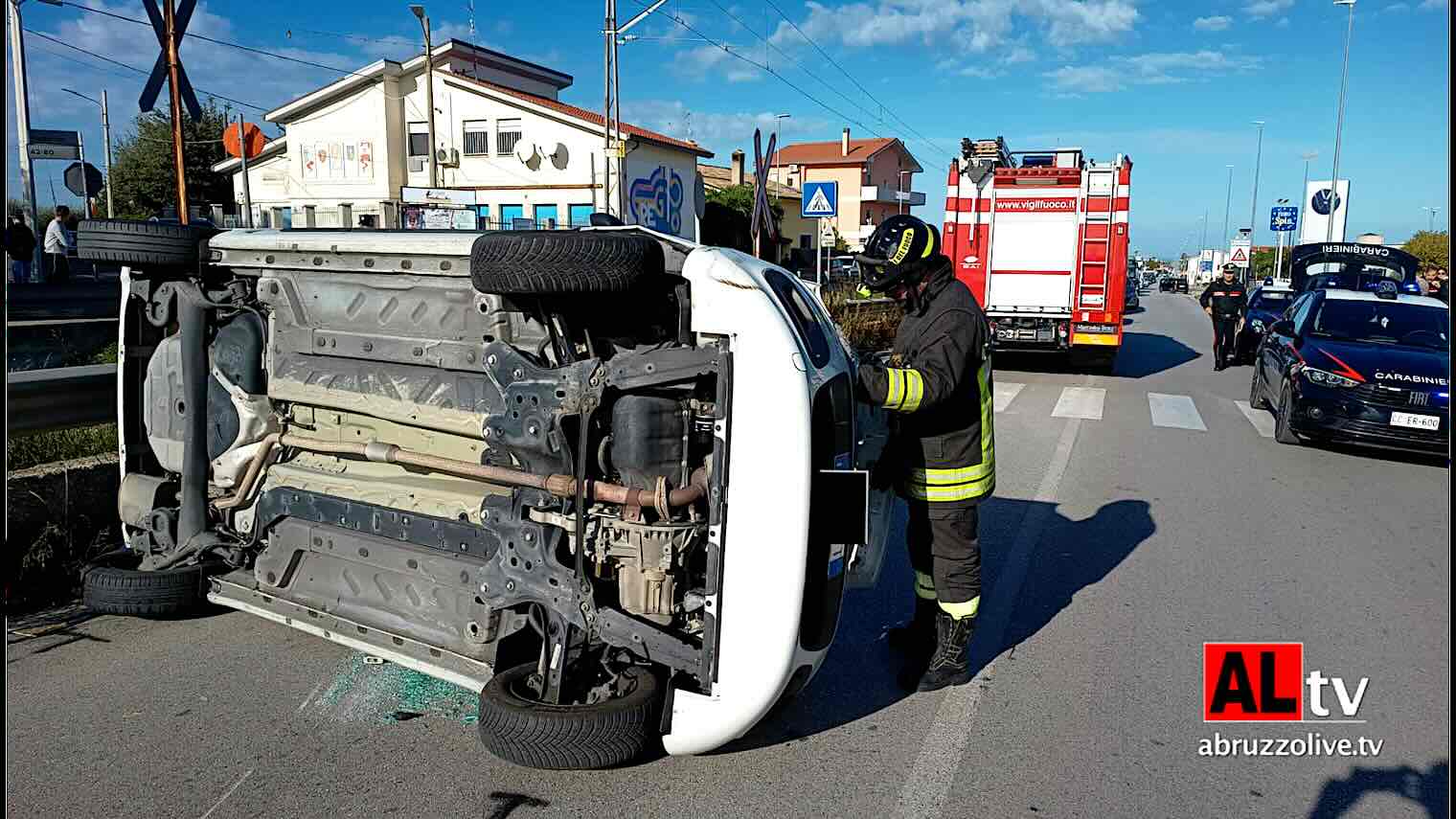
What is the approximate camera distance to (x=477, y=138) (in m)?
39.7

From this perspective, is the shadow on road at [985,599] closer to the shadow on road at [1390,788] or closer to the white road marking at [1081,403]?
the shadow on road at [1390,788]

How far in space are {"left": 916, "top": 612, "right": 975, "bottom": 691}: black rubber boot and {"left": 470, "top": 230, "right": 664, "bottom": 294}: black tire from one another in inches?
76.6

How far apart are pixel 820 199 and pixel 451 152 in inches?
1122

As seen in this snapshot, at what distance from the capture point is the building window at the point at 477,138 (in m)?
39.4

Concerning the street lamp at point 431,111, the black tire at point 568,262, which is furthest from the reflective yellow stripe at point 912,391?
the street lamp at point 431,111

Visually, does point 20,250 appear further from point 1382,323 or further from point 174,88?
point 1382,323

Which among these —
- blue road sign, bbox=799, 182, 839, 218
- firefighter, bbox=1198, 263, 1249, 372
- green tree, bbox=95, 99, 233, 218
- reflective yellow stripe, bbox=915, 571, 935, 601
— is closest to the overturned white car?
reflective yellow stripe, bbox=915, 571, 935, 601

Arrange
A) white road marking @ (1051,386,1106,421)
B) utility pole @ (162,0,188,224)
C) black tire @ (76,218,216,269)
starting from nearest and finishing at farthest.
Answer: black tire @ (76,218,216,269) < white road marking @ (1051,386,1106,421) < utility pole @ (162,0,188,224)

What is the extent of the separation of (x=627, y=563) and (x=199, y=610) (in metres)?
2.55

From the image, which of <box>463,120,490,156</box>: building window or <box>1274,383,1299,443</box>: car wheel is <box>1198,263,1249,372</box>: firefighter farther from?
<box>463,120,490,156</box>: building window

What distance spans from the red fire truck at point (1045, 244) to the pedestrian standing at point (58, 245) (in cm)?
1596

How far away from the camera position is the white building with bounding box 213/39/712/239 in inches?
1513

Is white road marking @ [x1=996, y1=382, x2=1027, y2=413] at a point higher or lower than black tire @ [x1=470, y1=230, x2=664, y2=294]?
lower

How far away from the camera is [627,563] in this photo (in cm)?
347
